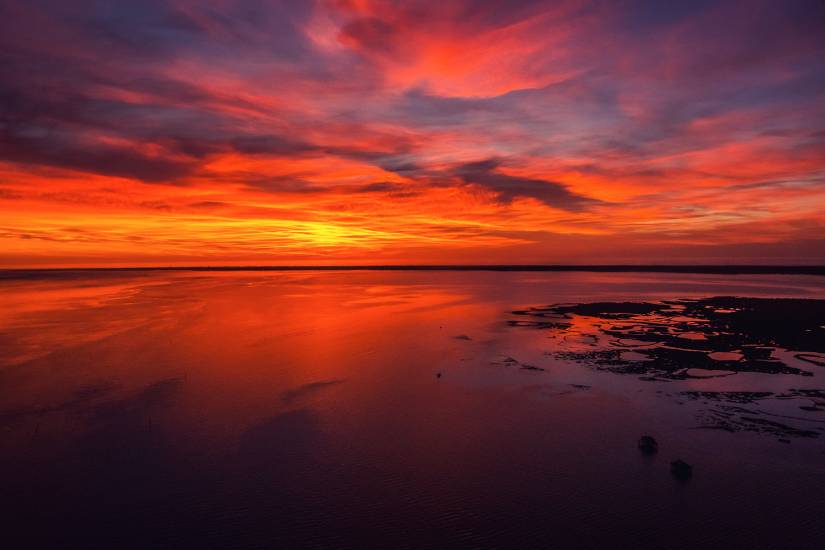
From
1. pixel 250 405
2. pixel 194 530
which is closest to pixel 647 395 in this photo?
pixel 250 405

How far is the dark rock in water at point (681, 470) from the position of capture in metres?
10.7

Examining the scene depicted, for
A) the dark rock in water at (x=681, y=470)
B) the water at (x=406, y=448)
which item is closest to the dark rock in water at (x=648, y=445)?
the water at (x=406, y=448)

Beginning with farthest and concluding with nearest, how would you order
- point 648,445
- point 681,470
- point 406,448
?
point 406,448 → point 648,445 → point 681,470

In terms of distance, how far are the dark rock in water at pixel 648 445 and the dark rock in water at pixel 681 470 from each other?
1.06 meters

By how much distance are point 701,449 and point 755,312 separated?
104ft

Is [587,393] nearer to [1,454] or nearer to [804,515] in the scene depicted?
[804,515]

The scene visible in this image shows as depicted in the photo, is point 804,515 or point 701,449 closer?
point 804,515

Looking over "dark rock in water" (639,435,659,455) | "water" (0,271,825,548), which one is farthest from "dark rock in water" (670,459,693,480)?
"dark rock in water" (639,435,659,455)

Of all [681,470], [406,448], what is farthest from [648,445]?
[406,448]

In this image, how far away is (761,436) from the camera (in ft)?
41.3

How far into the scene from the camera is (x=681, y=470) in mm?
10742

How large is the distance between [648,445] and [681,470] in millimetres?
1378

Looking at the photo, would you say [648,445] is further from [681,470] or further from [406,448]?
[406,448]

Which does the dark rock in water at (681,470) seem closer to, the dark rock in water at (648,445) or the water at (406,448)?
the water at (406,448)
